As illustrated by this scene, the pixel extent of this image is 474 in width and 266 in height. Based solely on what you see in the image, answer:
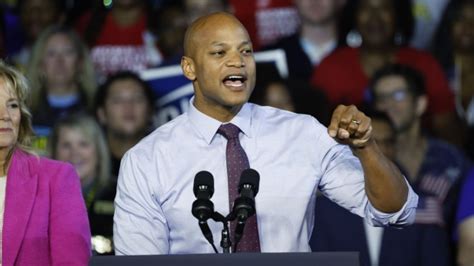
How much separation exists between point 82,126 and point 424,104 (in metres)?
1.70

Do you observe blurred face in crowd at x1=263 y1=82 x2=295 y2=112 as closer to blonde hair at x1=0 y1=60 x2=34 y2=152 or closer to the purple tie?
the purple tie

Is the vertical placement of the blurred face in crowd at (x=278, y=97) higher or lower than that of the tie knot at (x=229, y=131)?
lower

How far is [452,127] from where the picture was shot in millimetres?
6645

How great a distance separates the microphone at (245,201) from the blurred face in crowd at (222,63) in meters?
0.45

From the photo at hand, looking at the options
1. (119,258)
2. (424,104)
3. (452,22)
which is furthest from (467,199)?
(119,258)

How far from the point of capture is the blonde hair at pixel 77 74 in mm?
6879

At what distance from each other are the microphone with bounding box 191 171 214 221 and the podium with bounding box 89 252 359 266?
181 millimetres

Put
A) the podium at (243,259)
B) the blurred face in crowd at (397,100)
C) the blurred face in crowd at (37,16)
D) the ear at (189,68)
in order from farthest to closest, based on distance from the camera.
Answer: the blurred face in crowd at (37,16), the blurred face in crowd at (397,100), the ear at (189,68), the podium at (243,259)

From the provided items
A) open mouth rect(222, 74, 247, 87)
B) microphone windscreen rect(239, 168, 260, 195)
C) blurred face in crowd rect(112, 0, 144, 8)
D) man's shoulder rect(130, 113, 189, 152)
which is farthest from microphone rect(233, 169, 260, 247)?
blurred face in crowd rect(112, 0, 144, 8)

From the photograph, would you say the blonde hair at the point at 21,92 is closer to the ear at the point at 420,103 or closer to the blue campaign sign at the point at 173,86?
the blue campaign sign at the point at 173,86

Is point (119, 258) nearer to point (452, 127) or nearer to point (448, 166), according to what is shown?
point (448, 166)

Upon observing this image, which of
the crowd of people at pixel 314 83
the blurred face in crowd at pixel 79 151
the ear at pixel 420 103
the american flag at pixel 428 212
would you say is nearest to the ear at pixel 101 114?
the crowd of people at pixel 314 83

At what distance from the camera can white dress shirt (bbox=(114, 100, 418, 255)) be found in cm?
374

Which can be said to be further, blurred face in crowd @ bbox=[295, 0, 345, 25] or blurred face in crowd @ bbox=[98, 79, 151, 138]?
blurred face in crowd @ bbox=[295, 0, 345, 25]
